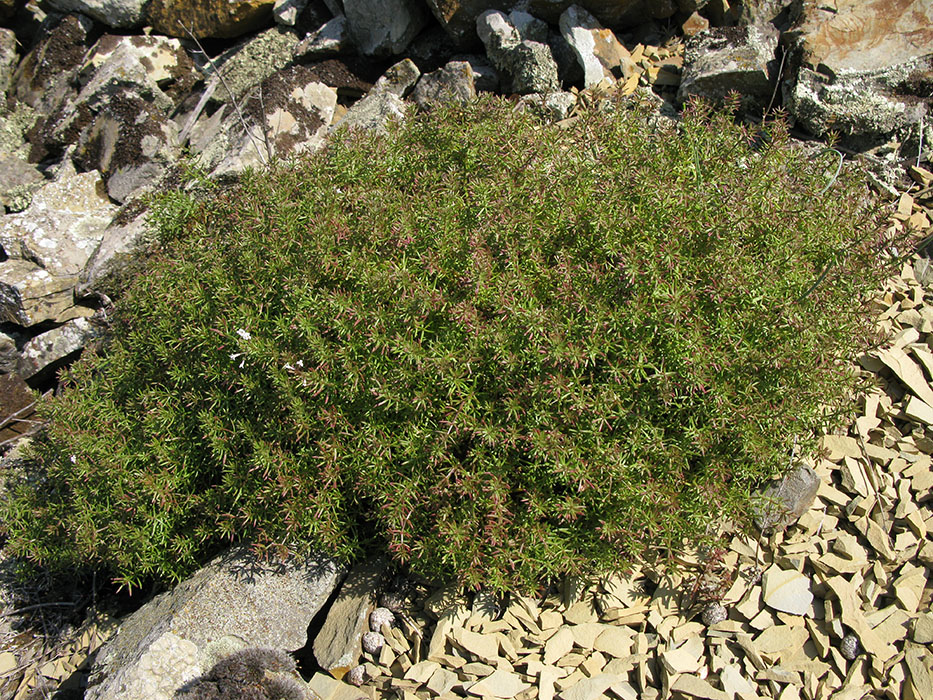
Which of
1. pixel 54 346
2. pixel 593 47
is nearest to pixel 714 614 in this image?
pixel 593 47

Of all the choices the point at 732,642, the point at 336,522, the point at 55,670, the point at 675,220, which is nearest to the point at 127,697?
the point at 336,522

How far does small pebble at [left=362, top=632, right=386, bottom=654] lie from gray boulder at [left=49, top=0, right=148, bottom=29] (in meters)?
7.46

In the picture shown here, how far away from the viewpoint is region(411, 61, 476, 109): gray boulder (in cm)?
578

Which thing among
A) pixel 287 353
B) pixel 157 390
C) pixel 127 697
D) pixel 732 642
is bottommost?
pixel 732 642

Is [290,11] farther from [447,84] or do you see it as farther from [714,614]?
[714,614]

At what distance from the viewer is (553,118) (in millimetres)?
5262

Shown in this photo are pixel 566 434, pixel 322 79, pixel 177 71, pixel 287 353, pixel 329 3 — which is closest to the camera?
pixel 566 434

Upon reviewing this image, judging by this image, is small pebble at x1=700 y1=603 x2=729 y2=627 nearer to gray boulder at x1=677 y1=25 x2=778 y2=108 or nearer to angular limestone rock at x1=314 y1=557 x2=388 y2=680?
angular limestone rock at x1=314 y1=557 x2=388 y2=680

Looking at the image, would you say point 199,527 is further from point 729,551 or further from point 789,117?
point 789,117

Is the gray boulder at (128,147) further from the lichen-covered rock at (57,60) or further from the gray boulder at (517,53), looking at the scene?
the gray boulder at (517,53)

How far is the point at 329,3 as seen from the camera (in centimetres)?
697

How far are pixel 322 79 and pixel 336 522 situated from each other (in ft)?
14.7

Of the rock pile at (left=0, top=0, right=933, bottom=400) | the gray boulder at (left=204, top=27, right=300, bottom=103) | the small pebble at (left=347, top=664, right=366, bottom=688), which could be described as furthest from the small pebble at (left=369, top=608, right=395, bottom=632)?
the gray boulder at (left=204, top=27, right=300, bottom=103)

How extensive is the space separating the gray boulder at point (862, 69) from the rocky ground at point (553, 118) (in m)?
0.02
